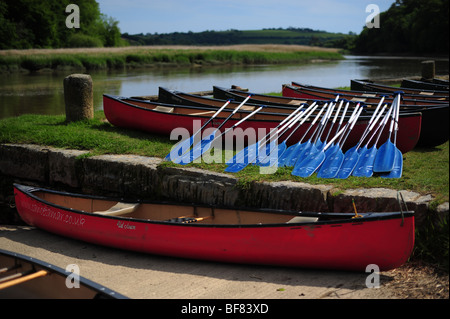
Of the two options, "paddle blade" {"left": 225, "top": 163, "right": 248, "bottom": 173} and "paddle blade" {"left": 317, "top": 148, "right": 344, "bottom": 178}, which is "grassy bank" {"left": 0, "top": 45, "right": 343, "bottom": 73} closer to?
"paddle blade" {"left": 225, "top": 163, "right": 248, "bottom": 173}

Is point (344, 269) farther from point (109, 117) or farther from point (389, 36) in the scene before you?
point (389, 36)

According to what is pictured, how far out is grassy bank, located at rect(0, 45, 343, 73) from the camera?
2847cm

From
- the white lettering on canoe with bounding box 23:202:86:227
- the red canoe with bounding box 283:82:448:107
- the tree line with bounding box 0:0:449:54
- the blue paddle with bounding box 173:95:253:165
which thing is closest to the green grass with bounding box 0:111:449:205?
the blue paddle with bounding box 173:95:253:165

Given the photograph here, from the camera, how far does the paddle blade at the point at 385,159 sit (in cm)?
595

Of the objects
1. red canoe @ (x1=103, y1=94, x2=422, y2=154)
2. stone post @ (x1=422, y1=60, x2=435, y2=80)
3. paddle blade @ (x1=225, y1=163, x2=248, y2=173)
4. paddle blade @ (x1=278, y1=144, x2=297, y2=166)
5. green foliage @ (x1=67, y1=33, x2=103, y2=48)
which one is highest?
green foliage @ (x1=67, y1=33, x2=103, y2=48)

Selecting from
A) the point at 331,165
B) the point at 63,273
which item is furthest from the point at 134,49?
the point at 63,273

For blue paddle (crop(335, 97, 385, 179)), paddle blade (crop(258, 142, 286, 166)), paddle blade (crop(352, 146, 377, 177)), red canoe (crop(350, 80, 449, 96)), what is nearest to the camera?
paddle blade (crop(352, 146, 377, 177))

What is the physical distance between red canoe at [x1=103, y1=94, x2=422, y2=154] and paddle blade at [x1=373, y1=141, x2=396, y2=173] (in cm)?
58

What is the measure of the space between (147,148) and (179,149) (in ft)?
2.26

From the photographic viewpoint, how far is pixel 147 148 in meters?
7.64

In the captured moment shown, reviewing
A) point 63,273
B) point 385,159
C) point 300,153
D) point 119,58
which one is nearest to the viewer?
point 63,273

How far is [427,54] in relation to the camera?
143ft

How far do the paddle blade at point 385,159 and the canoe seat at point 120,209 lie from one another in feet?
10.1

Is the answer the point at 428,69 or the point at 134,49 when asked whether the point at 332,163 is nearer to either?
the point at 428,69
